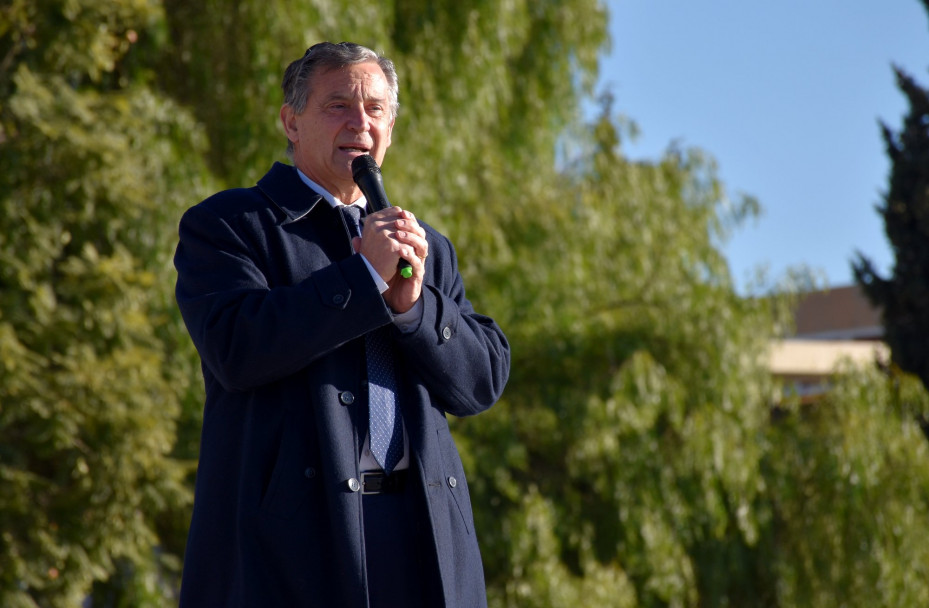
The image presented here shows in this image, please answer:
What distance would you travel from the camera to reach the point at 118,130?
6.90 m

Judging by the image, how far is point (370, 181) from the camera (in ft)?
7.00

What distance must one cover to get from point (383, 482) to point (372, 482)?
2 centimetres

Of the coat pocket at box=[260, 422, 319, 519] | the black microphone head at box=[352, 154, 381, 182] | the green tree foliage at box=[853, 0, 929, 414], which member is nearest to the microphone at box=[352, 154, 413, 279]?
the black microphone head at box=[352, 154, 381, 182]

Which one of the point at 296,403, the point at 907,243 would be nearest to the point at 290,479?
the point at 296,403

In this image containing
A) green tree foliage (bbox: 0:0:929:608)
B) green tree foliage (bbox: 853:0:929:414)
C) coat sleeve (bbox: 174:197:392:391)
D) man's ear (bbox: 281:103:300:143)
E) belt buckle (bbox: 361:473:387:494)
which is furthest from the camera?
green tree foliage (bbox: 853:0:929:414)

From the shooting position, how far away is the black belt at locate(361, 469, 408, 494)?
81.6 inches

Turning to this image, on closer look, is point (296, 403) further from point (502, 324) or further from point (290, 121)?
point (502, 324)

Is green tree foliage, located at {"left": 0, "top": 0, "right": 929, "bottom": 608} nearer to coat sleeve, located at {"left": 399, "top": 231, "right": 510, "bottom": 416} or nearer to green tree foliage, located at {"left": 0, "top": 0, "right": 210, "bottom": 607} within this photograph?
green tree foliage, located at {"left": 0, "top": 0, "right": 210, "bottom": 607}

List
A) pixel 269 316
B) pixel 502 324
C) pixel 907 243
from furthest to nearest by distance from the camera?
pixel 907 243 < pixel 502 324 < pixel 269 316

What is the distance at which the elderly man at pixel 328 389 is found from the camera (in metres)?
1.97

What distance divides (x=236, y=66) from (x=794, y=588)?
5.70m

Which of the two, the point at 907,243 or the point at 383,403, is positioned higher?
the point at 907,243

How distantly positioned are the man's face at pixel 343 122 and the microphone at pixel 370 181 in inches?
1.8

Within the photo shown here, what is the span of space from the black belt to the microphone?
340 millimetres
